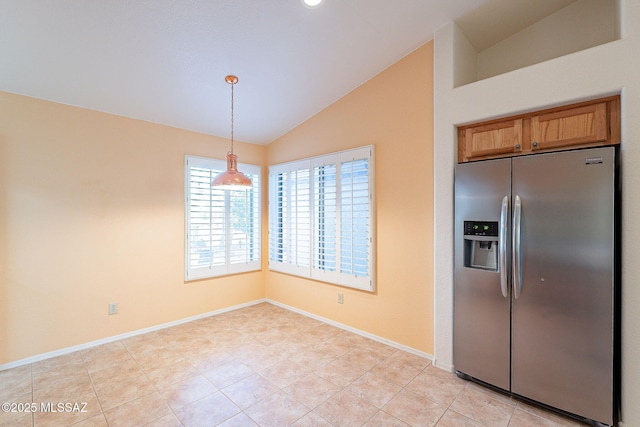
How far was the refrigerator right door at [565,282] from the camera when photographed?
6.00ft

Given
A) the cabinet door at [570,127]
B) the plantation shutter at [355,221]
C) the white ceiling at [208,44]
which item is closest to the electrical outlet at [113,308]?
the white ceiling at [208,44]

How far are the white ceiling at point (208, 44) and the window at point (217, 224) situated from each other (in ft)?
3.07

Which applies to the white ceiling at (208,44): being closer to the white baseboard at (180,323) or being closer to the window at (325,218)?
the window at (325,218)

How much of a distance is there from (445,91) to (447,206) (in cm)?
106

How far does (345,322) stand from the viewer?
140 inches

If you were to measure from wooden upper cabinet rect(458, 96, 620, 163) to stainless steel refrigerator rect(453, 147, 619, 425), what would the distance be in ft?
0.48

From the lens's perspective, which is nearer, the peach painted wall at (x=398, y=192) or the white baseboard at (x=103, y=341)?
the white baseboard at (x=103, y=341)

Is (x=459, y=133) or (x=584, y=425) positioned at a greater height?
(x=459, y=133)

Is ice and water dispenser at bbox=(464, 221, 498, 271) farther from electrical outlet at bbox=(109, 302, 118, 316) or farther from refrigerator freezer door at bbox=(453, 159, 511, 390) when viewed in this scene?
electrical outlet at bbox=(109, 302, 118, 316)

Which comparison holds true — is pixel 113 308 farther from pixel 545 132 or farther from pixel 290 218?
pixel 545 132

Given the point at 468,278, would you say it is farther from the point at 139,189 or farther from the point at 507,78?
the point at 139,189

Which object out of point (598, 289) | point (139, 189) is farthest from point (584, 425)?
point (139, 189)

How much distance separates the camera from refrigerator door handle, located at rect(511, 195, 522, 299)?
212 centimetres

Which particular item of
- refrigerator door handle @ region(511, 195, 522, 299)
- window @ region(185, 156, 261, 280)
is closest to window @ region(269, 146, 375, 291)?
window @ region(185, 156, 261, 280)
